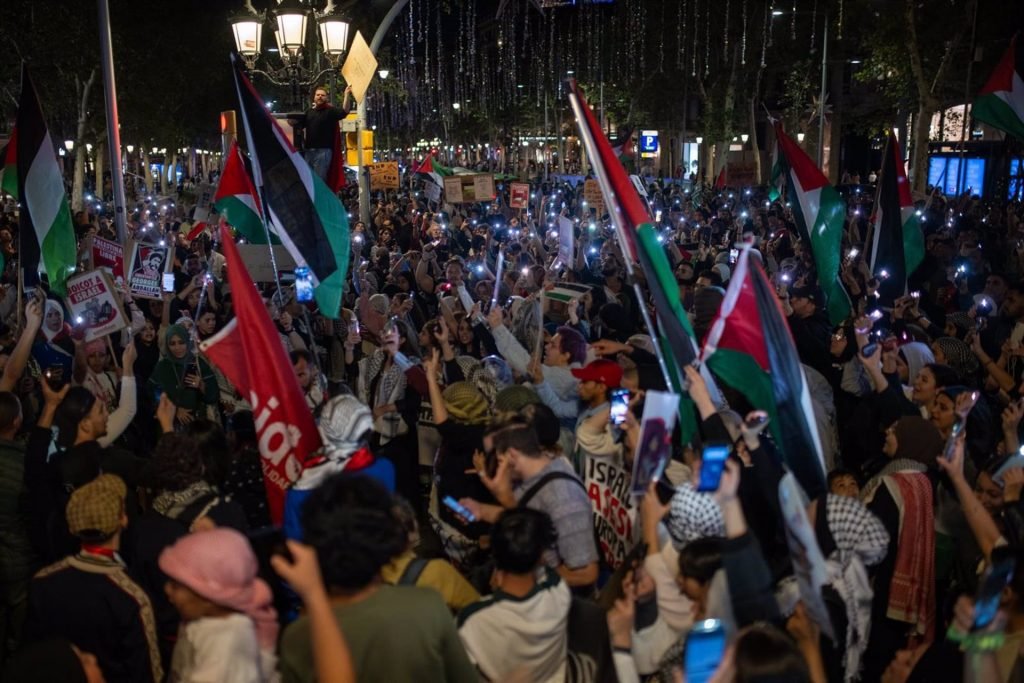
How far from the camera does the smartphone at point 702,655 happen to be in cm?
308

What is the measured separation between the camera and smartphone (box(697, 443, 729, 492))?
3.53 metres

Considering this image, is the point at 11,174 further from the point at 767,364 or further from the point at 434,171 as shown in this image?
the point at 434,171

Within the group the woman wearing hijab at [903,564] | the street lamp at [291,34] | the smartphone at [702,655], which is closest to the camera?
the smartphone at [702,655]

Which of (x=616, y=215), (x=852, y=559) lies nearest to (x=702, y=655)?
(x=852, y=559)

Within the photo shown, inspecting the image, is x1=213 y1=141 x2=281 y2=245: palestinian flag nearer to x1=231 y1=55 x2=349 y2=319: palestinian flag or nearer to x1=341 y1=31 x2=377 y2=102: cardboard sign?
x1=231 y1=55 x2=349 y2=319: palestinian flag

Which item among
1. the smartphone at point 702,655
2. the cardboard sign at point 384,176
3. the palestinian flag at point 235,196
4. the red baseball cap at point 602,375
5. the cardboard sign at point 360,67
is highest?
the cardboard sign at point 360,67

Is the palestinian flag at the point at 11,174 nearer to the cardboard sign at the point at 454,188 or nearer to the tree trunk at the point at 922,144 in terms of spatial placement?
the cardboard sign at the point at 454,188

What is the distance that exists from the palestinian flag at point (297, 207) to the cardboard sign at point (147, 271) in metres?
3.79

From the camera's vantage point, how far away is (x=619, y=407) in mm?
5277

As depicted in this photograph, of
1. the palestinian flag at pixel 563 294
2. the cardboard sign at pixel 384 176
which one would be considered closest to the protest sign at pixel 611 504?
the palestinian flag at pixel 563 294

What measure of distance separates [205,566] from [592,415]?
2.93 m

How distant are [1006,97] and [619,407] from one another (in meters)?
7.53

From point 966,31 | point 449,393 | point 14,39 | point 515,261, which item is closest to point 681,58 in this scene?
point 966,31

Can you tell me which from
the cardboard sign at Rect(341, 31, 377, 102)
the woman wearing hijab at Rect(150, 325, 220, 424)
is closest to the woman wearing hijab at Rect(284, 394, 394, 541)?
the woman wearing hijab at Rect(150, 325, 220, 424)
